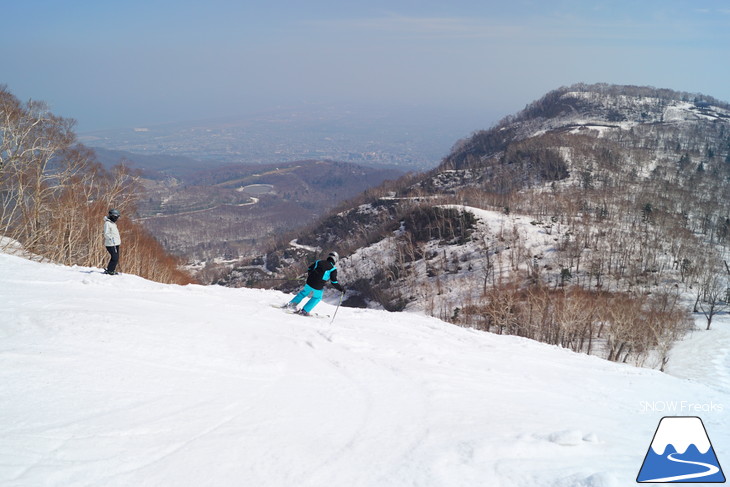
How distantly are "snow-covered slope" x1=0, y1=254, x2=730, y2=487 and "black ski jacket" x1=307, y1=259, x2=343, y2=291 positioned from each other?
1.27m

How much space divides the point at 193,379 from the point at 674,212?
10050 cm

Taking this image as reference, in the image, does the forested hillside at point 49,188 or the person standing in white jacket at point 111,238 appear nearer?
the person standing in white jacket at point 111,238

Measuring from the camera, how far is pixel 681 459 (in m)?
6.45

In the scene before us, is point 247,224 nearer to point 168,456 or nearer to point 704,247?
point 704,247

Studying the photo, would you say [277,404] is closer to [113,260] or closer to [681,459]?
[681,459]

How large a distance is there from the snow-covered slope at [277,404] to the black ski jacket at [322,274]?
1.27m

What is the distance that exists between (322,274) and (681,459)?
970cm

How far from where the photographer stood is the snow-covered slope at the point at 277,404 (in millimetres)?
5234

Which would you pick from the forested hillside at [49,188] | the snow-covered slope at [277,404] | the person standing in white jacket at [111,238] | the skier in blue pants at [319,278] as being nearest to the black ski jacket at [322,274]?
the skier in blue pants at [319,278]

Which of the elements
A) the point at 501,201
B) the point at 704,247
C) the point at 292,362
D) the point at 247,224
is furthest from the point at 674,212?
the point at 247,224

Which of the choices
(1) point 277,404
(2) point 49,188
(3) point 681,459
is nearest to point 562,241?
(2) point 49,188

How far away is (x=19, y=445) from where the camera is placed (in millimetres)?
4879

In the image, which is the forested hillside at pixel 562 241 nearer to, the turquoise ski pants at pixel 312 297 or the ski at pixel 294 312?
the ski at pixel 294 312

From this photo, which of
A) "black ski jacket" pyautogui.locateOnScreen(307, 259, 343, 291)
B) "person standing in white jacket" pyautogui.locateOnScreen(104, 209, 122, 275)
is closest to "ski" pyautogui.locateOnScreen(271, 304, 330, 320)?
"black ski jacket" pyautogui.locateOnScreen(307, 259, 343, 291)
